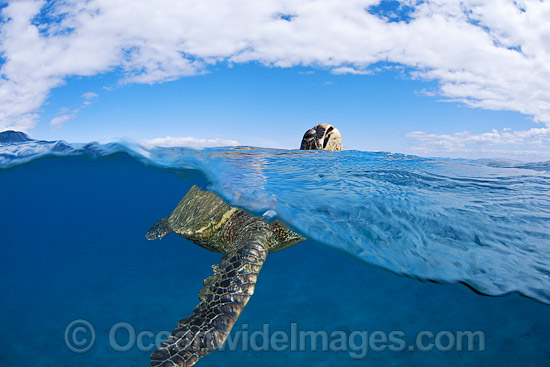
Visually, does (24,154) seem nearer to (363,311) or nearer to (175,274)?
(175,274)

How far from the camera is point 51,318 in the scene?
9250 millimetres

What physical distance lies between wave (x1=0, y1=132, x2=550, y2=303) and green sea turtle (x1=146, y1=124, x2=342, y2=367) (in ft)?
1.40

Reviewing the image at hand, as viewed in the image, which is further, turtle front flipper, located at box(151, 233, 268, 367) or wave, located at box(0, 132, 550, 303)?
wave, located at box(0, 132, 550, 303)

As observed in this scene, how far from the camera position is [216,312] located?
140 inches

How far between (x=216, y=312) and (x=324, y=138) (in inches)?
299

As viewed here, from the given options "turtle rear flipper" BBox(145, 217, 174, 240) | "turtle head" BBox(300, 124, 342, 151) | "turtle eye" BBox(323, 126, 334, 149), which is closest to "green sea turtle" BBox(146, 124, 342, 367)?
"turtle rear flipper" BBox(145, 217, 174, 240)

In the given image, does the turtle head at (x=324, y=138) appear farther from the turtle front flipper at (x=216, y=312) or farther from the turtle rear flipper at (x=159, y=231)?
the turtle front flipper at (x=216, y=312)

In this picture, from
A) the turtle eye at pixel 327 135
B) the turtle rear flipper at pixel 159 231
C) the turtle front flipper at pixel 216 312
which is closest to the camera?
the turtle front flipper at pixel 216 312

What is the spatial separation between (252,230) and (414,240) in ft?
10.3

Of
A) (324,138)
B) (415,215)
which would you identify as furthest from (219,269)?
(324,138)

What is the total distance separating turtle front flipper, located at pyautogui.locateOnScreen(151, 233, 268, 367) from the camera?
10.8 ft

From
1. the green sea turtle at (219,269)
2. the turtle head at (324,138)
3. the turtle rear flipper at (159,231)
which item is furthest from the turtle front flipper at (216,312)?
the turtle head at (324,138)

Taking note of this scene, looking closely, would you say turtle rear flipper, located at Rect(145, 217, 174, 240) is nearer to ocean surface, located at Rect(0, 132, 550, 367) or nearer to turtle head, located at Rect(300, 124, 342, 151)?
ocean surface, located at Rect(0, 132, 550, 367)

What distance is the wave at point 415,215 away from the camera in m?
5.09
